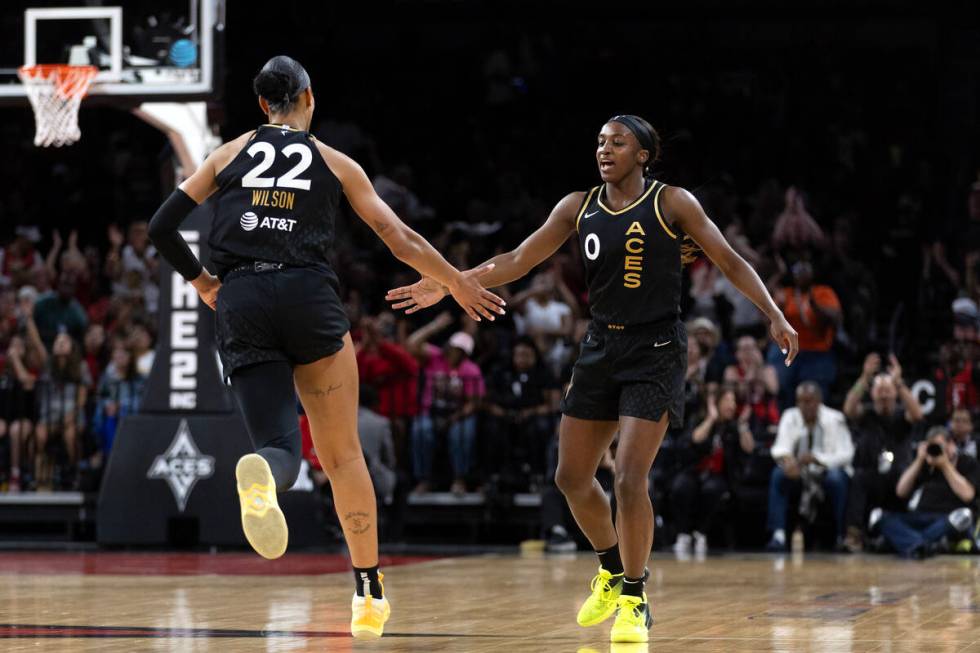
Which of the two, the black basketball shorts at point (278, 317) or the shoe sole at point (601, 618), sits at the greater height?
the black basketball shorts at point (278, 317)

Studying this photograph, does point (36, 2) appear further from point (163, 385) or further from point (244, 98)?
point (244, 98)

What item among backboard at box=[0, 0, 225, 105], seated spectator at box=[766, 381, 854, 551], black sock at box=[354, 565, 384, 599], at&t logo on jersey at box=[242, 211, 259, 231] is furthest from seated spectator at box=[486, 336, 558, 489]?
at&t logo on jersey at box=[242, 211, 259, 231]

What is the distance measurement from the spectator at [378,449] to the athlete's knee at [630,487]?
25.1ft

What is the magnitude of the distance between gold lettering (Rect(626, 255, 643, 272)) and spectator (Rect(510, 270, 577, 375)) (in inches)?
343

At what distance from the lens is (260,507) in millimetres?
5855

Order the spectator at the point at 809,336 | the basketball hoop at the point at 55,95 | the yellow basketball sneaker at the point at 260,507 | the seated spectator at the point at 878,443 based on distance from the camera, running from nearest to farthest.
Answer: the yellow basketball sneaker at the point at 260,507 < the basketball hoop at the point at 55,95 < the seated spectator at the point at 878,443 < the spectator at the point at 809,336

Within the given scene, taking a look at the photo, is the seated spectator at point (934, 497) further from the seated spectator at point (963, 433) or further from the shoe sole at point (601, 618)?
the shoe sole at point (601, 618)

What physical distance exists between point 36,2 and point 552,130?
26.9 feet

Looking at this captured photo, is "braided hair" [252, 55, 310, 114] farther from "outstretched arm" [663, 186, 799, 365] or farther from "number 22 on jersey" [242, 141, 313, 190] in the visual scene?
"outstretched arm" [663, 186, 799, 365]

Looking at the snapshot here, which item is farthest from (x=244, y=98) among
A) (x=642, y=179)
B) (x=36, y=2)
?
(x=642, y=179)

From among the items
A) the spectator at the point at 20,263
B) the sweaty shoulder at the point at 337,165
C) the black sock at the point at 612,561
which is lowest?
the black sock at the point at 612,561

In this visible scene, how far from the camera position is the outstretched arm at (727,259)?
695cm

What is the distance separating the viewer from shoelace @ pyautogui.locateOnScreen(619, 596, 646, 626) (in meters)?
Answer: 6.86

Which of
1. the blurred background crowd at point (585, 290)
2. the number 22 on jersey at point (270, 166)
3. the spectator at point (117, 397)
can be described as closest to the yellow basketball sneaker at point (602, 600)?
the blurred background crowd at point (585, 290)
